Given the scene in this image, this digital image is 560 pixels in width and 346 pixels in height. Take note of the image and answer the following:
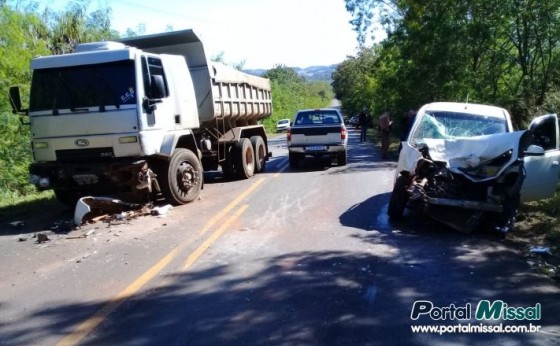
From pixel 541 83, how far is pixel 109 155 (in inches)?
547

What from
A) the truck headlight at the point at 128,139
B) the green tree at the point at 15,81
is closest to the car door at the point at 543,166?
the truck headlight at the point at 128,139

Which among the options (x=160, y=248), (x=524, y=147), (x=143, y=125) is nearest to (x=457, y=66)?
(x=524, y=147)

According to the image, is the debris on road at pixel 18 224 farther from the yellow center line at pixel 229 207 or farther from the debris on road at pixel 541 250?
the debris on road at pixel 541 250

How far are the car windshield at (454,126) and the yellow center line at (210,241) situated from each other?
3.23m

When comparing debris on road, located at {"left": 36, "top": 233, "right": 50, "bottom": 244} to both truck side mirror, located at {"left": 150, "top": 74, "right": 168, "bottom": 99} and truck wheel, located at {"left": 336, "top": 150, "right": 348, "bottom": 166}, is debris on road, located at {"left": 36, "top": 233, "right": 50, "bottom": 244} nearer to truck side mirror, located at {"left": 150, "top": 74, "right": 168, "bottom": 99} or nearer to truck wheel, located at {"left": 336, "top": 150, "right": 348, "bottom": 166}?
truck side mirror, located at {"left": 150, "top": 74, "right": 168, "bottom": 99}

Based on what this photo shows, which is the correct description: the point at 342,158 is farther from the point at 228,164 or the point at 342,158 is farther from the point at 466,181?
the point at 466,181

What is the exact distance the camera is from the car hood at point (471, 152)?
714 centimetres

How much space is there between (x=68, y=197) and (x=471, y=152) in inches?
283

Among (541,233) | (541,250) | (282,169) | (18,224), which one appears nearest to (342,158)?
(282,169)

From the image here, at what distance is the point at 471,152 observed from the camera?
751 cm

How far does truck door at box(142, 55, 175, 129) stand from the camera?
8.84m

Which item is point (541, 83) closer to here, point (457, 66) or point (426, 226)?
point (457, 66)

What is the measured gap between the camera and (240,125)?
14.5 m

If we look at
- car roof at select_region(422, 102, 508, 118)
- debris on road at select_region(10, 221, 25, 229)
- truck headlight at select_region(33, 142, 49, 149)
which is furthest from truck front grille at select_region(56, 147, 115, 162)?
car roof at select_region(422, 102, 508, 118)
